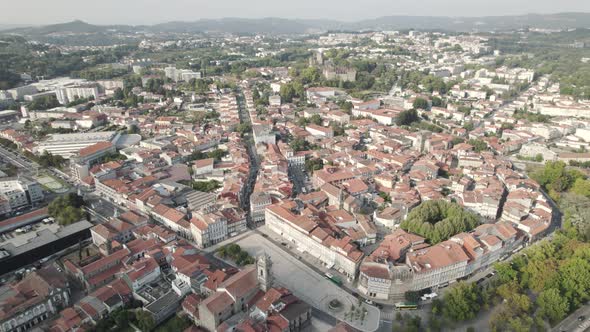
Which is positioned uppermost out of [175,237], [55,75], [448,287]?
[55,75]

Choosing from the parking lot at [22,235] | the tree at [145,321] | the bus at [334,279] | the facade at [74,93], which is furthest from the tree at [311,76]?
the tree at [145,321]

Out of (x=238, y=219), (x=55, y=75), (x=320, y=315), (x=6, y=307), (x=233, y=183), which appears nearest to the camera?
(x=6, y=307)

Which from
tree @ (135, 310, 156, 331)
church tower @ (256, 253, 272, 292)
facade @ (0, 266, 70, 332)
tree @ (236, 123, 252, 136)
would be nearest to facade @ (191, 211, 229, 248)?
church tower @ (256, 253, 272, 292)

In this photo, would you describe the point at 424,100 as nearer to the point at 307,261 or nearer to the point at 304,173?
the point at 304,173

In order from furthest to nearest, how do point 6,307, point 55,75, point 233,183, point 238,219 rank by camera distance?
1. point 55,75
2. point 233,183
3. point 238,219
4. point 6,307

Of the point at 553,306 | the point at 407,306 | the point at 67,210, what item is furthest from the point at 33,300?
the point at 553,306

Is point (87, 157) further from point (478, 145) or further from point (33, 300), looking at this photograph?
point (478, 145)

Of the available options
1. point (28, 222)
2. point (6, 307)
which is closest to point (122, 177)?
point (28, 222)

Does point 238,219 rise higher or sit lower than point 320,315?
higher

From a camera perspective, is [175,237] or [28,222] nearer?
[175,237]
